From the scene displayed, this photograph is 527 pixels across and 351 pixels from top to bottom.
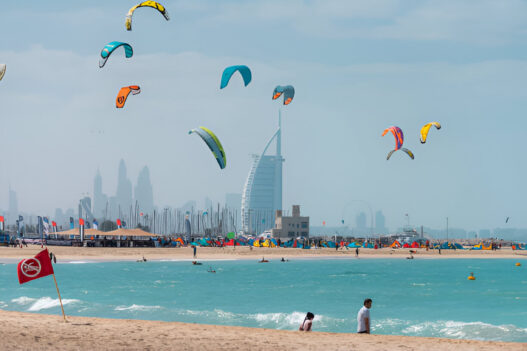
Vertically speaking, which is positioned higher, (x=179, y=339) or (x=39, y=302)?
(x=179, y=339)

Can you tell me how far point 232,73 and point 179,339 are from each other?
21.3m

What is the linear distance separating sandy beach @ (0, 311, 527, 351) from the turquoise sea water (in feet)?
18.8

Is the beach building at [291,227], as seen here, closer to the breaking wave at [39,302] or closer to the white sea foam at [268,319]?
the breaking wave at [39,302]

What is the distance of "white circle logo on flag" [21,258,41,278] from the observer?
14.7m

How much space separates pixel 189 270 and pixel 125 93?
17.3 m

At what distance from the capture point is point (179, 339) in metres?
13.7

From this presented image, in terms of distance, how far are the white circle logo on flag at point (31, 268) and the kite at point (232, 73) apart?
Result: 18554 millimetres

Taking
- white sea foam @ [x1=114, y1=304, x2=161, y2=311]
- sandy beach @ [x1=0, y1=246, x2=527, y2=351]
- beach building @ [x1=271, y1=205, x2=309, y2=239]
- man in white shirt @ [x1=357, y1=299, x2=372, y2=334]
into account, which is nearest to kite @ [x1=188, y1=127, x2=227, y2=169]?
white sea foam @ [x1=114, y1=304, x2=161, y2=311]

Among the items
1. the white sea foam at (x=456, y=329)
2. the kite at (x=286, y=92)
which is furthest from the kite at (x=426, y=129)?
the white sea foam at (x=456, y=329)

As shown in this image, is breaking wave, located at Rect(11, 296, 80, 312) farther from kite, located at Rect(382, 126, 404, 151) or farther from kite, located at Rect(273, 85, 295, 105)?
kite, located at Rect(382, 126, 404, 151)

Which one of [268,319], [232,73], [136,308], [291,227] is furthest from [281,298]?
[291,227]

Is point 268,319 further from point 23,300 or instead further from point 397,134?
point 397,134

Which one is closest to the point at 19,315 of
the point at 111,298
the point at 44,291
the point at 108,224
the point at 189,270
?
the point at 111,298

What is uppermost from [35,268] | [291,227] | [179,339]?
[291,227]
